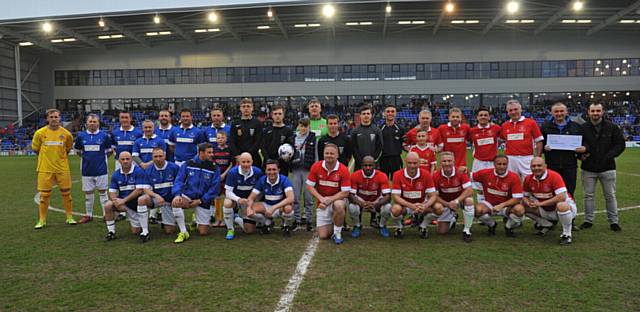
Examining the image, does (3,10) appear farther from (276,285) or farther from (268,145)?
(276,285)

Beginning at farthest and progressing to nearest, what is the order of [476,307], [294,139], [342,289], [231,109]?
[231,109], [294,139], [342,289], [476,307]

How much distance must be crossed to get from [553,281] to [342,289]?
217cm

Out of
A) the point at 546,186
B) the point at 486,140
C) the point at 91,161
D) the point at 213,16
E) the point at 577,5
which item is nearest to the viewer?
the point at 546,186

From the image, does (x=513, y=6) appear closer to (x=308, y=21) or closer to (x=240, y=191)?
(x=308, y=21)

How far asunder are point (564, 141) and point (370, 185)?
3.12 m

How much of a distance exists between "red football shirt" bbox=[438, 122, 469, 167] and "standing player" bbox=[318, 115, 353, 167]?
5.69 feet

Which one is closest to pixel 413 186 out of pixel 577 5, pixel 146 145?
pixel 146 145

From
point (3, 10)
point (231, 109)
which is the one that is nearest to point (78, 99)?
point (3, 10)

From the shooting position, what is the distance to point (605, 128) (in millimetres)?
6184

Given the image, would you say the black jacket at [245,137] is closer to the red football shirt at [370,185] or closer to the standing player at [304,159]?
the standing player at [304,159]

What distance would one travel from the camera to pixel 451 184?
5.99 metres

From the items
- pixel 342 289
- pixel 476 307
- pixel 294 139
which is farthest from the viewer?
pixel 294 139

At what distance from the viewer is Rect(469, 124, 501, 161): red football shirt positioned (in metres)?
6.62

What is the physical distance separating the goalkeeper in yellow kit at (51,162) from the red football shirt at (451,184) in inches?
246
